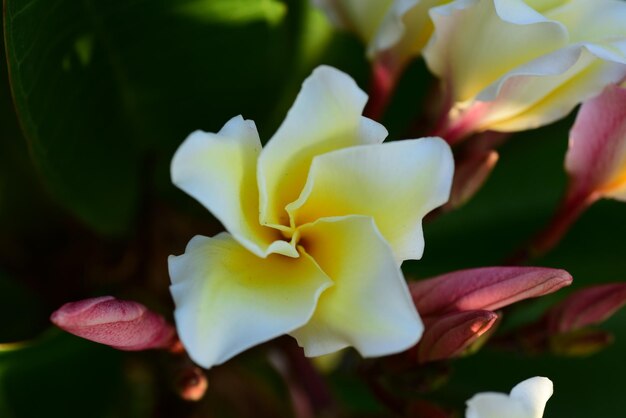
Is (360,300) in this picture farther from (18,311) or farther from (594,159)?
(18,311)

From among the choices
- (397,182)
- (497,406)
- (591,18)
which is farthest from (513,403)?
(591,18)

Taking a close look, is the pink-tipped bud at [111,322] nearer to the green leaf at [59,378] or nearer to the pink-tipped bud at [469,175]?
the green leaf at [59,378]

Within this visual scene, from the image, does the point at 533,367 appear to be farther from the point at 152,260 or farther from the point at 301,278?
the point at 301,278

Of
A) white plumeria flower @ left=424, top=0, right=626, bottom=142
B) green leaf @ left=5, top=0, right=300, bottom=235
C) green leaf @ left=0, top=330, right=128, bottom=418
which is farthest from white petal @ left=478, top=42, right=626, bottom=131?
green leaf @ left=0, top=330, right=128, bottom=418

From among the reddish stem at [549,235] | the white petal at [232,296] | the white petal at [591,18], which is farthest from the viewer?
the reddish stem at [549,235]

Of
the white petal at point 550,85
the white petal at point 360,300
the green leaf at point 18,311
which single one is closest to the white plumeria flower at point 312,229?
the white petal at point 360,300

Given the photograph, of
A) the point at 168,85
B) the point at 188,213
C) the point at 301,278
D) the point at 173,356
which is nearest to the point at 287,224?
the point at 301,278

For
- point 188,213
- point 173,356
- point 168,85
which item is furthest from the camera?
point 188,213
